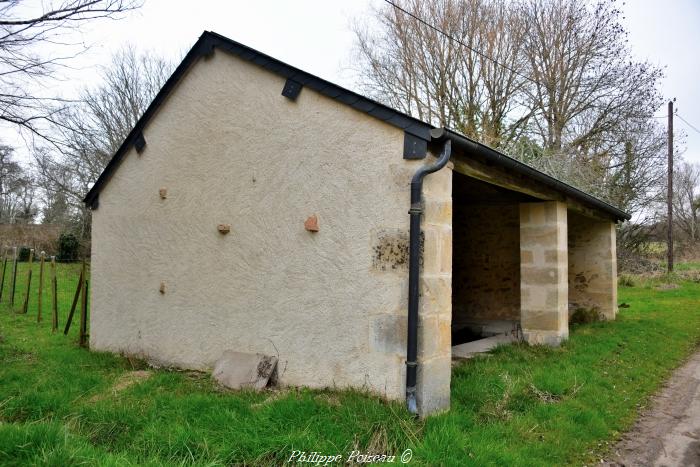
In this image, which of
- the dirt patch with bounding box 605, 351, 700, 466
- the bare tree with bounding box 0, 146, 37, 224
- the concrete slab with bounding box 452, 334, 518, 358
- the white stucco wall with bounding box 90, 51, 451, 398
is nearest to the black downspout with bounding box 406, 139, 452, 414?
the white stucco wall with bounding box 90, 51, 451, 398

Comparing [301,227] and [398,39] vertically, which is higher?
[398,39]

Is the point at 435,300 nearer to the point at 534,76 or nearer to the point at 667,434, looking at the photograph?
the point at 667,434

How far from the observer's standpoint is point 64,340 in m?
8.25

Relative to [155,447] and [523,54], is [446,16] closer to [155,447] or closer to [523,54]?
[523,54]

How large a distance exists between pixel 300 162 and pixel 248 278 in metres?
1.49

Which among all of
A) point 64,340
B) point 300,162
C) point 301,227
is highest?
point 300,162

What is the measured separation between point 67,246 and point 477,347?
18322 mm

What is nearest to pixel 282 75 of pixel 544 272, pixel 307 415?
pixel 307 415

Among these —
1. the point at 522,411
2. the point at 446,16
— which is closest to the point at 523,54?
the point at 446,16

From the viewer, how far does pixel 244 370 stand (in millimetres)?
5230

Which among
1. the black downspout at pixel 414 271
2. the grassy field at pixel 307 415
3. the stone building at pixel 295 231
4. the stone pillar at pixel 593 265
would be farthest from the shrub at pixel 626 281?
the black downspout at pixel 414 271

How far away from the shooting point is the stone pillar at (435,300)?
165 inches

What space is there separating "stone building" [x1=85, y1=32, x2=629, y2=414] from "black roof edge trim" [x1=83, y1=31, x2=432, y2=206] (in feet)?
0.06

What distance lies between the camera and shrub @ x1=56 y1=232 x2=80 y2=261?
19.3 metres
